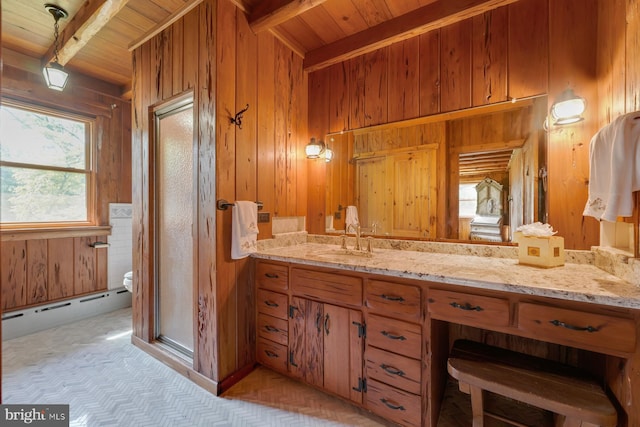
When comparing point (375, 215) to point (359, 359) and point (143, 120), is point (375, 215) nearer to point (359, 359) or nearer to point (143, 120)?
point (359, 359)

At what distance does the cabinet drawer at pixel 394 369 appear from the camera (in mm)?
1582

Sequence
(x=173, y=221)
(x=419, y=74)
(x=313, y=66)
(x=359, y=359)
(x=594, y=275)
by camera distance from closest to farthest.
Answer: (x=594, y=275) < (x=359, y=359) < (x=419, y=74) < (x=173, y=221) < (x=313, y=66)

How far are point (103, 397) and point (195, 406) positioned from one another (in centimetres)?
64

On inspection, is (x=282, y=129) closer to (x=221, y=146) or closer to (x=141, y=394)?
(x=221, y=146)

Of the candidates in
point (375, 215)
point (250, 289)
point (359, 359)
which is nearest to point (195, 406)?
point (250, 289)

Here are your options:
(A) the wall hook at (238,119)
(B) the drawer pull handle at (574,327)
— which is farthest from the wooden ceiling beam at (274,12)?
(B) the drawer pull handle at (574,327)

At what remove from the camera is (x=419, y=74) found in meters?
2.19

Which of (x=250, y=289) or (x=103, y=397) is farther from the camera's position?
(x=250, y=289)

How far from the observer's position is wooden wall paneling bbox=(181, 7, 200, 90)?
209 cm

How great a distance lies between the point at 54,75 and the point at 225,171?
177cm

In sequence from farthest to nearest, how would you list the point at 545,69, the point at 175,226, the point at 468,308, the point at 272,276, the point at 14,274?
the point at 14,274
the point at 175,226
the point at 272,276
the point at 545,69
the point at 468,308

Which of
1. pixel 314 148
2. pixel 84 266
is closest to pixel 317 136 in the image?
pixel 314 148

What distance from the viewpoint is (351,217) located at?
2555 millimetres

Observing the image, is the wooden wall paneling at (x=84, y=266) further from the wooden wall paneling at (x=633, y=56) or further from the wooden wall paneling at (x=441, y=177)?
the wooden wall paneling at (x=633, y=56)
